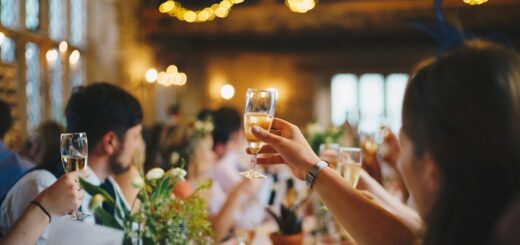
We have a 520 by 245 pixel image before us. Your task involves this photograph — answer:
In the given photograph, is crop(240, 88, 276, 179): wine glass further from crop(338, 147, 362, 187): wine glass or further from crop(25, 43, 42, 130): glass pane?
crop(25, 43, 42, 130): glass pane

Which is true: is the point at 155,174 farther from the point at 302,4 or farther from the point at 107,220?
the point at 302,4

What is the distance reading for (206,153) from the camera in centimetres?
403

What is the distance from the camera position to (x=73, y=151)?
1768 mm

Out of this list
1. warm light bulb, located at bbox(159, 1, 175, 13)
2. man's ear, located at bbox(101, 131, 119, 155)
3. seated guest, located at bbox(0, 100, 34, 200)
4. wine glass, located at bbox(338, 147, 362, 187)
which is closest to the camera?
wine glass, located at bbox(338, 147, 362, 187)

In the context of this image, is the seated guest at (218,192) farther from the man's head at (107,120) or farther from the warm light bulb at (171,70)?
the warm light bulb at (171,70)

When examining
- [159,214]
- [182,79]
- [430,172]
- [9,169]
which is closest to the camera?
[430,172]

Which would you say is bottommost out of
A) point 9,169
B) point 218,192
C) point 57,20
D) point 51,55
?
point 218,192

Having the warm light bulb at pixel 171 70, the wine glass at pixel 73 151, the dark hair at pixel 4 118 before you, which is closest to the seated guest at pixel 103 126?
the wine glass at pixel 73 151

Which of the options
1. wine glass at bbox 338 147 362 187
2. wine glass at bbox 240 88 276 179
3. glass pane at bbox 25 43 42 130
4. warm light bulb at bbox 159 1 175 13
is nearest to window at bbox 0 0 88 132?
glass pane at bbox 25 43 42 130

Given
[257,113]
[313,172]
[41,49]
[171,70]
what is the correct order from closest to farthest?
[313,172] < [257,113] < [41,49] < [171,70]

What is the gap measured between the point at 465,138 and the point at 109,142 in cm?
170

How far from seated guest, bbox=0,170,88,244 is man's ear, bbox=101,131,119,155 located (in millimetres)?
646

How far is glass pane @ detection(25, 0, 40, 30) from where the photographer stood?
7.12m

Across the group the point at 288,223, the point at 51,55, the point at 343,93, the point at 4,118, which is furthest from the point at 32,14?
the point at 343,93
